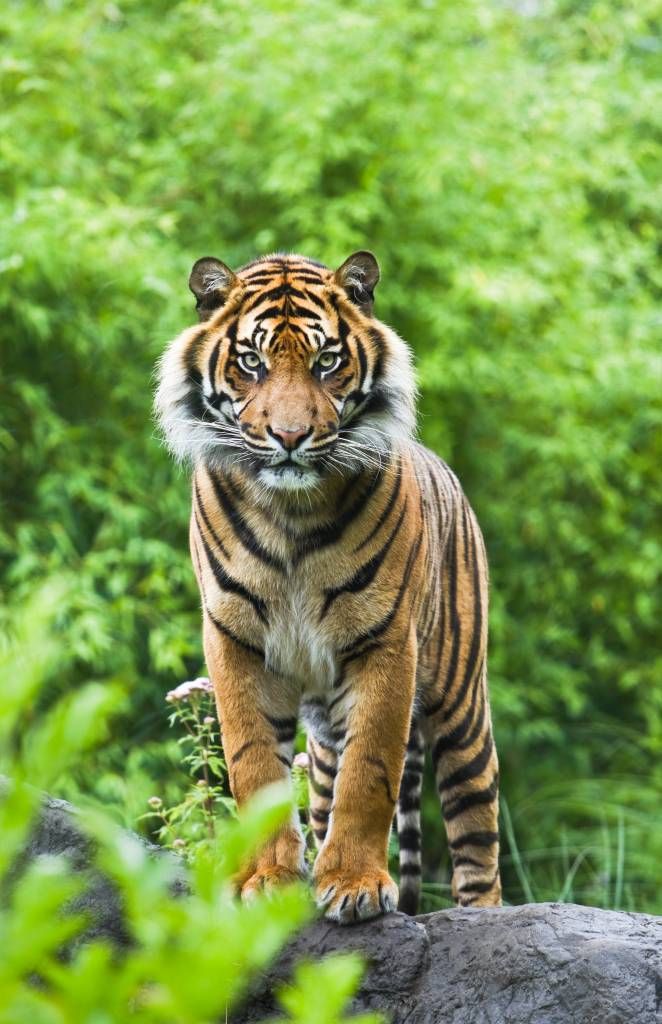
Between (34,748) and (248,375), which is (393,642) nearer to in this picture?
(248,375)

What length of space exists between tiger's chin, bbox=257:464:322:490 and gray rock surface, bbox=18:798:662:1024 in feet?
2.78

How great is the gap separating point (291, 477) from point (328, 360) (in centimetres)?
34

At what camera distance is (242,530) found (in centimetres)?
325

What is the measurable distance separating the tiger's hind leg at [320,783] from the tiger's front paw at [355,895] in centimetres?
95

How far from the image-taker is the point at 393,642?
316 cm

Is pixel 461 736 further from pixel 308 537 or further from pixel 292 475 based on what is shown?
pixel 292 475

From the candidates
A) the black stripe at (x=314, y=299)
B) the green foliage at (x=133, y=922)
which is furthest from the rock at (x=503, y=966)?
the green foliage at (x=133, y=922)

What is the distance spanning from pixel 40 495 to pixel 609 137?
464 centimetres

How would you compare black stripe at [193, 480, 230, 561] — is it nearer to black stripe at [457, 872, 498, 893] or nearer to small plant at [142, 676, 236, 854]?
small plant at [142, 676, 236, 854]

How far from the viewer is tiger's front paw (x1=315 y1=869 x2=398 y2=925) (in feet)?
9.53

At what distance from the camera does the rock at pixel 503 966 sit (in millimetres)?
2674

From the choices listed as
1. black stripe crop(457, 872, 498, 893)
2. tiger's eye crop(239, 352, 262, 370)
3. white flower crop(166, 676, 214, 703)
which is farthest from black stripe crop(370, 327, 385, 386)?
black stripe crop(457, 872, 498, 893)

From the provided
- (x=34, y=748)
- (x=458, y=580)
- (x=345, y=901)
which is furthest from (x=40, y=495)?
(x=34, y=748)

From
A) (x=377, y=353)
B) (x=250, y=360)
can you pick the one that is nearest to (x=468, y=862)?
(x=377, y=353)
